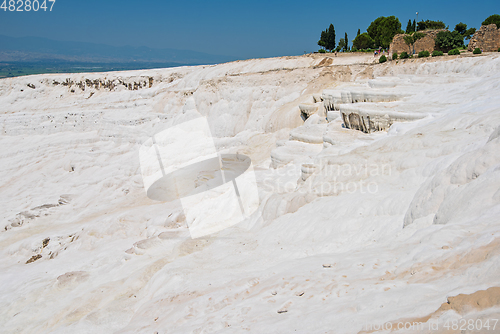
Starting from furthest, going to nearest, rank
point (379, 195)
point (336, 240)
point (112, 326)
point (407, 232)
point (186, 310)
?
point (379, 195) < point (336, 240) < point (112, 326) < point (407, 232) < point (186, 310)

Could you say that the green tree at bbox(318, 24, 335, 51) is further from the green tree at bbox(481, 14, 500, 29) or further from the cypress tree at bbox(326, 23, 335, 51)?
the green tree at bbox(481, 14, 500, 29)

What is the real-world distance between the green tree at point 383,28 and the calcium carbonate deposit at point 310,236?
57.0ft

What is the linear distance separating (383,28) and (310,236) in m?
36.5

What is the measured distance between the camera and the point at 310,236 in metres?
7.08

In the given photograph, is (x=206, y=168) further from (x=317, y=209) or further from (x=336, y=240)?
(x=336, y=240)

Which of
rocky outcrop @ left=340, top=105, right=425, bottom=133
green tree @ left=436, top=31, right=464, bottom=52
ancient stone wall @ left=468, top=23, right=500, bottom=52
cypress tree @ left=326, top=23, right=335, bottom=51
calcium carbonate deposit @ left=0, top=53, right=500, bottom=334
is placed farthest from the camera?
cypress tree @ left=326, top=23, right=335, bottom=51

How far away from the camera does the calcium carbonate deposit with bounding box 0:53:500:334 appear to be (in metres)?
3.99

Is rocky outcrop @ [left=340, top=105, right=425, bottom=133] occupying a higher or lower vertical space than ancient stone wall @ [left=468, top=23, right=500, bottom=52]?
lower

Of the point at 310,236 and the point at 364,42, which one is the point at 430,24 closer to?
the point at 364,42

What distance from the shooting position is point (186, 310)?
203 inches

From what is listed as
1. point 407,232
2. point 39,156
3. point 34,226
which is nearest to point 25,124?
point 39,156

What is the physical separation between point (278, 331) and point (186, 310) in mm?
1736

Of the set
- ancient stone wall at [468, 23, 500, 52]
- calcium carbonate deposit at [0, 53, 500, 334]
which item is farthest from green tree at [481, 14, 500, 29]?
calcium carbonate deposit at [0, 53, 500, 334]

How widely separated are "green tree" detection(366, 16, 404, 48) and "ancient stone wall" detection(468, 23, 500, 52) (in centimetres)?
1459
